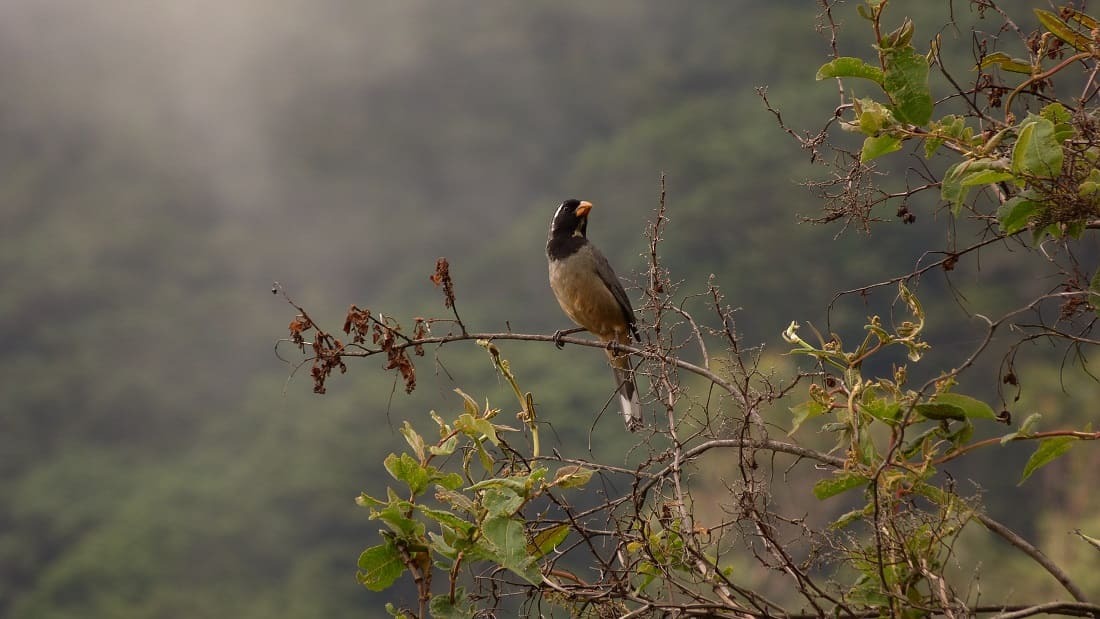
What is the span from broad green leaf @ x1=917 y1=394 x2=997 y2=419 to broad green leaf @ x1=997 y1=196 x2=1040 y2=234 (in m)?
0.29

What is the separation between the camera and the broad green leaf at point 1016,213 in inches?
72.9

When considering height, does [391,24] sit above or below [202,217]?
above

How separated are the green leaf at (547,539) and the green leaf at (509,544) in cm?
18

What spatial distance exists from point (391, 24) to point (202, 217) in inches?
434

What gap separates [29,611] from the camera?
2439 centimetres

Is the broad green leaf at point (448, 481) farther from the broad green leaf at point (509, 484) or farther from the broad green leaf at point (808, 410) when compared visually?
the broad green leaf at point (808, 410)

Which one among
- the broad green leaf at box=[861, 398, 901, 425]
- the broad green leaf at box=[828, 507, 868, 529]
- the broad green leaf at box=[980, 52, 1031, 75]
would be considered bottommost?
the broad green leaf at box=[828, 507, 868, 529]

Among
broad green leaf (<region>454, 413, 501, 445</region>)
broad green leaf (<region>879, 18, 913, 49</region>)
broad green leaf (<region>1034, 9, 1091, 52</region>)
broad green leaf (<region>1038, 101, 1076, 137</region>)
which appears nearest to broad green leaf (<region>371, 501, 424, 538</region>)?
broad green leaf (<region>454, 413, 501, 445</region>)

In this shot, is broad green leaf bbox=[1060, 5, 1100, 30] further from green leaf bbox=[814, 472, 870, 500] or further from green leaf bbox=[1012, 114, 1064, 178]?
green leaf bbox=[814, 472, 870, 500]

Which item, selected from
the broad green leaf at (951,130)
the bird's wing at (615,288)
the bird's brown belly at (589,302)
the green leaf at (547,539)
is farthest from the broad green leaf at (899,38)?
the bird's wing at (615,288)

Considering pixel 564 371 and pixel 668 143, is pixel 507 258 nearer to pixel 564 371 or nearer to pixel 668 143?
pixel 668 143

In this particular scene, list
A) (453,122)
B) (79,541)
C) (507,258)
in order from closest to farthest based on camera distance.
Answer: (79,541) < (507,258) < (453,122)

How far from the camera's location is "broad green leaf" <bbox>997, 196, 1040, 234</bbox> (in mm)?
1851

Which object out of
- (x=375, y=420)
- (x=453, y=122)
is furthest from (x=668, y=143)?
(x=375, y=420)
